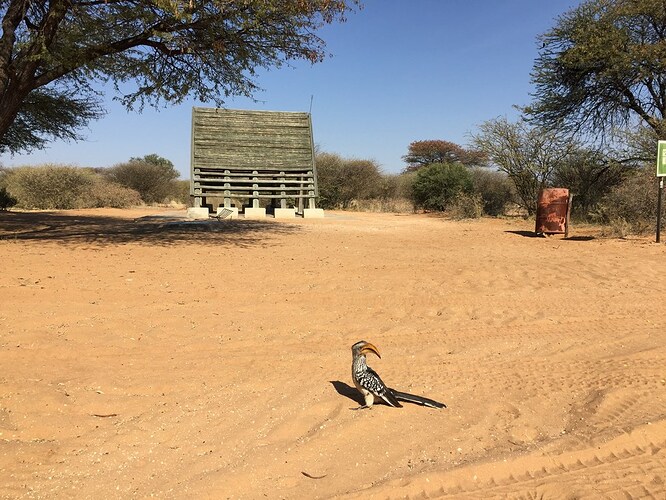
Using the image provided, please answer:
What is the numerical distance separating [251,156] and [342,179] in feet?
43.3

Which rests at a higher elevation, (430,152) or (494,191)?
(430,152)

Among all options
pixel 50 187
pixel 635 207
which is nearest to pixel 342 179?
pixel 50 187

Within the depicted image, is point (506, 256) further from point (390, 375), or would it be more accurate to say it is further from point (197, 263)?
point (390, 375)

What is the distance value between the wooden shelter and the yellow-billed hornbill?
17.6m

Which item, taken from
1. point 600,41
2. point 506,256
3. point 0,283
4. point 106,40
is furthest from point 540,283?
point 600,41

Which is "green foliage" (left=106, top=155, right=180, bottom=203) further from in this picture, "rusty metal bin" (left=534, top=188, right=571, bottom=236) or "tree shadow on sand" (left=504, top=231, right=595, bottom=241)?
"rusty metal bin" (left=534, top=188, right=571, bottom=236)

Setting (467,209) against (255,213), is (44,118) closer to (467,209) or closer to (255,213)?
(255,213)

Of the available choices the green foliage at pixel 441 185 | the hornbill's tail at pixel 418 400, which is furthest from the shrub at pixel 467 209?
the hornbill's tail at pixel 418 400

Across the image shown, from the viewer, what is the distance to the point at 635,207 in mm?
14484

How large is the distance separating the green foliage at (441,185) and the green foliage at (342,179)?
17.0 ft

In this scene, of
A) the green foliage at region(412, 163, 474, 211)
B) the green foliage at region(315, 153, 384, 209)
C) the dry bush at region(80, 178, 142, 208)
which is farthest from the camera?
the green foliage at region(315, 153, 384, 209)

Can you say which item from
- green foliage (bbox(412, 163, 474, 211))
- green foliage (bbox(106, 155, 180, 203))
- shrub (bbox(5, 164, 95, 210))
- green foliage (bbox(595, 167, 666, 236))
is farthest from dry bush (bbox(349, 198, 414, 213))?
green foliage (bbox(595, 167, 666, 236))

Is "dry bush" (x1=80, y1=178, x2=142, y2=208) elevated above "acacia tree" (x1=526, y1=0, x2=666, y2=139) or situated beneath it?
situated beneath

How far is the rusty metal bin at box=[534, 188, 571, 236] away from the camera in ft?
46.6
